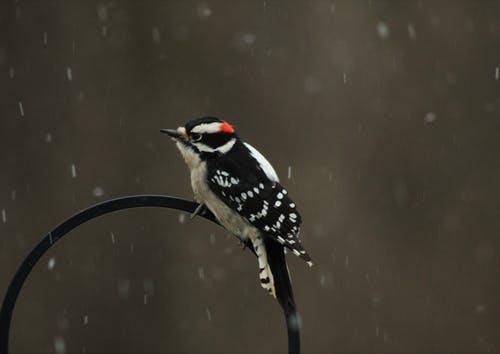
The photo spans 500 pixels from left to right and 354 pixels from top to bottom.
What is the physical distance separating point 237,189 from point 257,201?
0.07 meters

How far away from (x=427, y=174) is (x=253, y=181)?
210cm

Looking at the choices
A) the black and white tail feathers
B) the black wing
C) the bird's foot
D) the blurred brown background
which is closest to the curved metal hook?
the black and white tail feathers

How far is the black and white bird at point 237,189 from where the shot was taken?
2143 mm

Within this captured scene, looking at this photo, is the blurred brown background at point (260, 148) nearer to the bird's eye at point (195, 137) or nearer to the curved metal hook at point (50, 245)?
the bird's eye at point (195, 137)

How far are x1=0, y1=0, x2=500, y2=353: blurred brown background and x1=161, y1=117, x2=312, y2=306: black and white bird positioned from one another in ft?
5.73

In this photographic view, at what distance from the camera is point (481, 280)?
427cm

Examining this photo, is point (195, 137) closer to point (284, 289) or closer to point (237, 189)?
point (237, 189)

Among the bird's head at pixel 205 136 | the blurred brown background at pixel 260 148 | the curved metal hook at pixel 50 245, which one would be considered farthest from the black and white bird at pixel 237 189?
the blurred brown background at pixel 260 148

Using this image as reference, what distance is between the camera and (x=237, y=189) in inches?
87.6

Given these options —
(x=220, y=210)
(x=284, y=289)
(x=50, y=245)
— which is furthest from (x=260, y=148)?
(x=50, y=245)

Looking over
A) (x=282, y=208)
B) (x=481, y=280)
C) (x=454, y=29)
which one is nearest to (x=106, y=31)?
(x=454, y=29)

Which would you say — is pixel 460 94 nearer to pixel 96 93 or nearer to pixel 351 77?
pixel 351 77

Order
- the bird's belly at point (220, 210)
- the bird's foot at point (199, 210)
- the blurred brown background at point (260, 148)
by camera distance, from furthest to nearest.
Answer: the blurred brown background at point (260, 148) < the bird's belly at point (220, 210) < the bird's foot at point (199, 210)

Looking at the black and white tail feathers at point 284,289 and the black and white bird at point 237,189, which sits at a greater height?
the black and white bird at point 237,189
